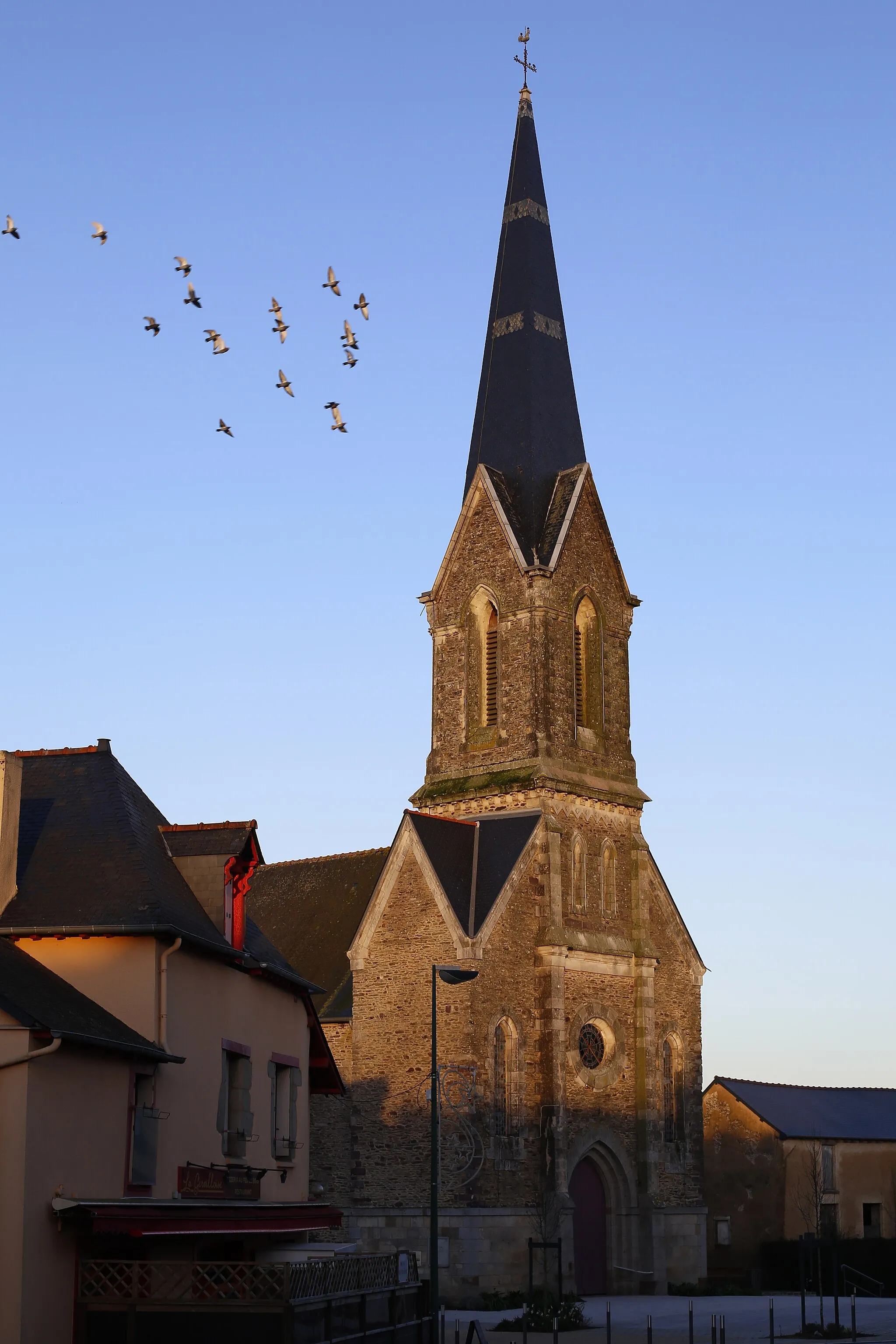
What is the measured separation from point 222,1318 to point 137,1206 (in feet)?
6.33

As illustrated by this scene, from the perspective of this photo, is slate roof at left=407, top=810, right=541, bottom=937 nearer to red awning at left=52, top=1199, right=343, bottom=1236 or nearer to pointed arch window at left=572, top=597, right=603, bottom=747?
pointed arch window at left=572, top=597, right=603, bottom=747

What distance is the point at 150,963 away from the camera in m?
21.0

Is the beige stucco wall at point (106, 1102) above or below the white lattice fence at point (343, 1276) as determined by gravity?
above

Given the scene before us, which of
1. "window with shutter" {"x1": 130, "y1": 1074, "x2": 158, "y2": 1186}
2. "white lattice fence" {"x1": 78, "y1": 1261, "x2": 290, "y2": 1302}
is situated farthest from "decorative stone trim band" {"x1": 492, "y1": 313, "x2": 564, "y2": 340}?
"white lattice fence" {"x1": 78, "y1": 1261, "x2": 290, "y2": 1302}

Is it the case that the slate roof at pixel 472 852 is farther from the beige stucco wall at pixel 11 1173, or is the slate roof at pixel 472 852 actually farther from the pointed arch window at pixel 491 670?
the beige stucco wall at pixel 11 1173

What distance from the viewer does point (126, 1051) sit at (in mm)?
19891

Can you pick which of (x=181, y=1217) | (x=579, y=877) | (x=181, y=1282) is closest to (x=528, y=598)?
(x=579, y=877)

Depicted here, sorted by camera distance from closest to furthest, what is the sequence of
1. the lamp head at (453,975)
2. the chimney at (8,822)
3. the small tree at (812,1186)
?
the chimney at (8,822) → the lamp head at (453,975) → the small tree at (812,1186)

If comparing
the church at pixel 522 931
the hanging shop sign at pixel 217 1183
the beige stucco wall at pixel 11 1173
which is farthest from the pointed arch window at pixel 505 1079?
the beige stucco wall at pixel 11 1173

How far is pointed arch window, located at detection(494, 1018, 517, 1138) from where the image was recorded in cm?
4022

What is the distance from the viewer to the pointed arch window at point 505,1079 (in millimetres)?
40219

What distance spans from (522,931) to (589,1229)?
7372 millimetres

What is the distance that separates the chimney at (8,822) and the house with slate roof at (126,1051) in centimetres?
3

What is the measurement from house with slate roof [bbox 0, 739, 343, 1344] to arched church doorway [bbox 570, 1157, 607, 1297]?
52.7 ft
